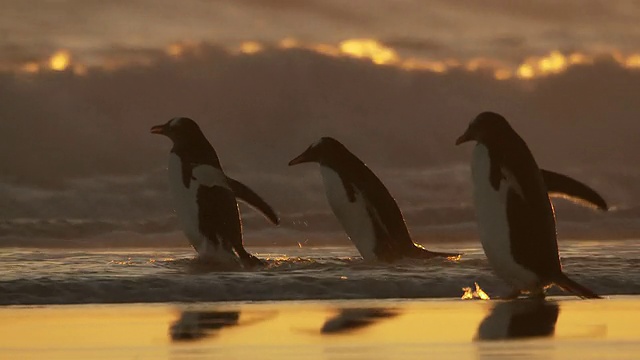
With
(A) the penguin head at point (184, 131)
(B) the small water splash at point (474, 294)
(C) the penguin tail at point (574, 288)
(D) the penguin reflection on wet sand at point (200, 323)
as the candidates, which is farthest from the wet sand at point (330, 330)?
(A) the penguin head at point (184, 131)

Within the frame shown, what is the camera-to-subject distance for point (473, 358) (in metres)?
5.97

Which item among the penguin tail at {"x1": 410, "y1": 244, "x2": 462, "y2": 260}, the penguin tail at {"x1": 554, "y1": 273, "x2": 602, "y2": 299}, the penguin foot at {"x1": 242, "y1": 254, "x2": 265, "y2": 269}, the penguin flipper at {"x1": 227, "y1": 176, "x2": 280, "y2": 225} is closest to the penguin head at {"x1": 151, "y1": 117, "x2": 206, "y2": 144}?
the penguin flipper at {"x1": 227, "y1": 176, "x2": 280, "y2": 225}

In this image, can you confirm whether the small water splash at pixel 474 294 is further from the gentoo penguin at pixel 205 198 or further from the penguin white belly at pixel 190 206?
the penguin white belly at pixel 190 206

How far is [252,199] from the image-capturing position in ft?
43.2

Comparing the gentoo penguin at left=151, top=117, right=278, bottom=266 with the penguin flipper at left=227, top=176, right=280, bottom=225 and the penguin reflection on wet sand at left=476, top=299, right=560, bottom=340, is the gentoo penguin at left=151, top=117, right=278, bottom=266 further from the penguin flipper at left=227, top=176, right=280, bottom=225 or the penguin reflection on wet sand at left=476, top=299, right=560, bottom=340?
the penguin reflection on wet sand at left=476, top=299, right=560, bottom=340

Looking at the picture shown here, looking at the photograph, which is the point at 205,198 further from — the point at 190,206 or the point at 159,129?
the point at 159,129

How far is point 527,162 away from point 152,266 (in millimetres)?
3439

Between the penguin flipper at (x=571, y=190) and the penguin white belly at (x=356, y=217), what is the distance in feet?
9.54

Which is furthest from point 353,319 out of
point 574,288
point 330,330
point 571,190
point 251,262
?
point 251,262

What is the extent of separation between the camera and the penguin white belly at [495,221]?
9.56 meters

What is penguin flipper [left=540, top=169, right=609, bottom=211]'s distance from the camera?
1007 centimetres

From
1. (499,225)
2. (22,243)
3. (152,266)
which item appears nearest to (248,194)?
(152,266)

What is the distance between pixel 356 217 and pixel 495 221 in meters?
3.44

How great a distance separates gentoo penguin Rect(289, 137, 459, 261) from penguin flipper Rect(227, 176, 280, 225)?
647mm
